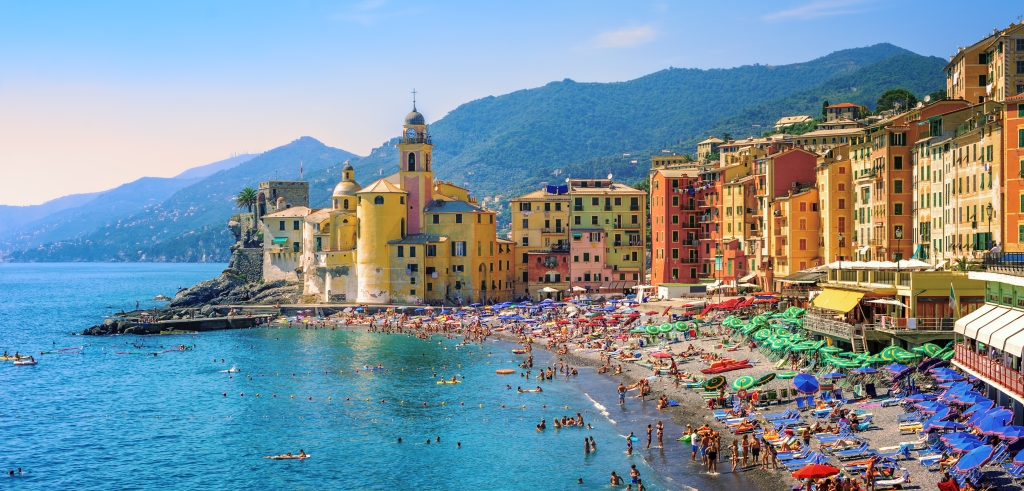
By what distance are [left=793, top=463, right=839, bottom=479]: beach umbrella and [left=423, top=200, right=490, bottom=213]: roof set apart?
74555mm

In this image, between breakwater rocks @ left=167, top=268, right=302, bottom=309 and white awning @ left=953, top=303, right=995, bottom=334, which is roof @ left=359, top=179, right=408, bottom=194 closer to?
breakwater rocks @ left=167, top=268, right=302, bottom=309

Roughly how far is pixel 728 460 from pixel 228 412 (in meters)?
33.1

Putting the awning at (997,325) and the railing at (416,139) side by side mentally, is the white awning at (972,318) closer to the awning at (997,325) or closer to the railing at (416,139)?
the awning at (997,325)

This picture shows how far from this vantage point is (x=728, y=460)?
43469 mm

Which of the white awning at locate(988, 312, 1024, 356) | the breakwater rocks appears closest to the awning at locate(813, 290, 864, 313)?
the white awning at locate(988, 312, 1024, 356)

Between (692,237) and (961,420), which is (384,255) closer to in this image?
(692,237)

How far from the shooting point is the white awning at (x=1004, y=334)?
1384 inches

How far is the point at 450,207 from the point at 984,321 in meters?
76.0

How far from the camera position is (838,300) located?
5778cm

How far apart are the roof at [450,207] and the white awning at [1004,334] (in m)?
76.2

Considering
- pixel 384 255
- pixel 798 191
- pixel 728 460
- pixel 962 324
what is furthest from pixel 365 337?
pixel 962 324

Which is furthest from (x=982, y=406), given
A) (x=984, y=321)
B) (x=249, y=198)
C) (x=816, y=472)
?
(x=249, y=198)

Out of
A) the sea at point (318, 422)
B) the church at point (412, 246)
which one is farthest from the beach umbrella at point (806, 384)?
the church at point (412, 246)

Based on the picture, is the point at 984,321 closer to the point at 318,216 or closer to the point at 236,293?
the point at 318,216
